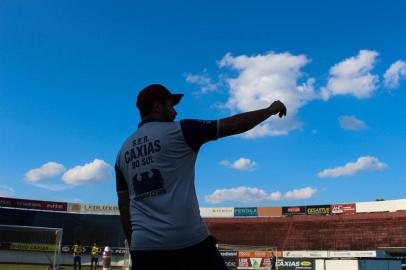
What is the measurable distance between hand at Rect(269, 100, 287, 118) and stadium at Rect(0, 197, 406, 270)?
48980mm

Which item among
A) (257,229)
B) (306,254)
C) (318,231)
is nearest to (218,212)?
(257,229)

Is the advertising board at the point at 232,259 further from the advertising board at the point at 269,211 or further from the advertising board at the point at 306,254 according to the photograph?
the advertising board at the point at 269,211

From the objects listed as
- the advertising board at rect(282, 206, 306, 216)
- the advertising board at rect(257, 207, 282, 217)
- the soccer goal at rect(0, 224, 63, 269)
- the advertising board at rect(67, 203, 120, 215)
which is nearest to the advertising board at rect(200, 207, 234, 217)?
the advertising board at rect(257, 207, 282, 217)

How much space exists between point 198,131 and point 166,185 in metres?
0.41

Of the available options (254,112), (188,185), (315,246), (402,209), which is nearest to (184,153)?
(188,185)

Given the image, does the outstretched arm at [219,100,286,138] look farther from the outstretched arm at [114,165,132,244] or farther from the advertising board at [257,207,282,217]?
the advertising board at [257,207,282,217]

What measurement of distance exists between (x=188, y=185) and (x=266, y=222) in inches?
3010

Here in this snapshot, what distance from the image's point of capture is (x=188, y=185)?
3166mm

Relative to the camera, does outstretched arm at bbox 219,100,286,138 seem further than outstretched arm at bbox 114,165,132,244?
No

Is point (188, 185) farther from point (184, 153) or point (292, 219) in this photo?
point (292, 219)

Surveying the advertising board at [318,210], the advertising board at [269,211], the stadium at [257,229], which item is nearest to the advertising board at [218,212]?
the stadium at [257,229]

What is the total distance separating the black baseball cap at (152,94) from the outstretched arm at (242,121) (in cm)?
53

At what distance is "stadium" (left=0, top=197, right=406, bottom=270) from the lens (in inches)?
2114

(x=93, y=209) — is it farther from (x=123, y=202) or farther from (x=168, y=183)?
(x=168, y=183)
